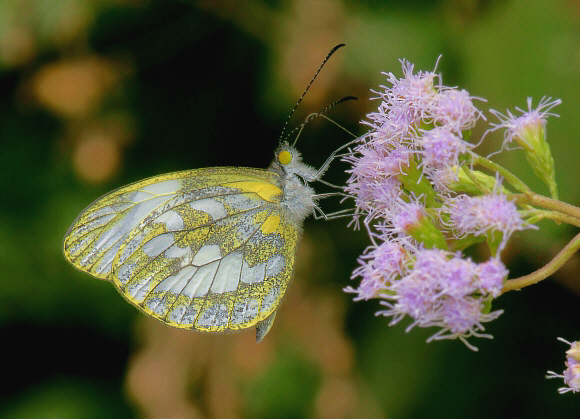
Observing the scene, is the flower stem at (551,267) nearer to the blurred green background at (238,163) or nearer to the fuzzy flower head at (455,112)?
the fuzzy flower head at (455,112)

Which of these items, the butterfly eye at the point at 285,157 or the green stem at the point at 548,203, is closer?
the green stem at the point at 548,203

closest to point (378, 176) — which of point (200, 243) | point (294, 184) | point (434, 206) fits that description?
point (434, 206)

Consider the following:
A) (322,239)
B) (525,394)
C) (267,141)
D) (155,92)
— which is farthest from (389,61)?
(525,394)

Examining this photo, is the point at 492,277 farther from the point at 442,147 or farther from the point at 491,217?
the point at 442,147

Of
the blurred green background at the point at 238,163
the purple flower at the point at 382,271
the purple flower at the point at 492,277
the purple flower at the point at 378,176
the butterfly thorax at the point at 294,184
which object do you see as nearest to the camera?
the purple flower at the point at 492,277

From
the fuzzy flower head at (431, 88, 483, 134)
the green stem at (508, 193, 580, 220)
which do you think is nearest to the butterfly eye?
the fuzzy flower head at (431, 88, 483, 134)

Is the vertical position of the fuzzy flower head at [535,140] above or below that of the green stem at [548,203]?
above

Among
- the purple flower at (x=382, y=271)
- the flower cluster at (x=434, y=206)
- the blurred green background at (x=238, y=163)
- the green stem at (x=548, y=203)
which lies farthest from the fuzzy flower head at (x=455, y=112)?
the blurred green background at (x=238, y=163)
